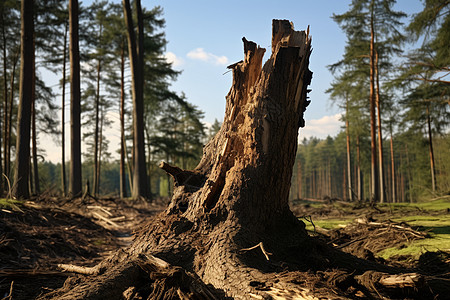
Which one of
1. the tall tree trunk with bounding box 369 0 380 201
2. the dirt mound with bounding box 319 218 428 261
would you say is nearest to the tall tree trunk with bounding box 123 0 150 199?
the dirt mound with bounding box 319 218 428 261

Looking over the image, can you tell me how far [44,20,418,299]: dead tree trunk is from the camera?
265 centimetres

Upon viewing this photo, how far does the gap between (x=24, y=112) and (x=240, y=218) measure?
361 inches

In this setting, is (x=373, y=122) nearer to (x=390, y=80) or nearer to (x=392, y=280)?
(x=390, y=80)

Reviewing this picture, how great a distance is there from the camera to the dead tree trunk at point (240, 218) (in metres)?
2.65

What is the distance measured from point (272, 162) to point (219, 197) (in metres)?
0.71

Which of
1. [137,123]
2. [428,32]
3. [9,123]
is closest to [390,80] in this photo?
[428,32]

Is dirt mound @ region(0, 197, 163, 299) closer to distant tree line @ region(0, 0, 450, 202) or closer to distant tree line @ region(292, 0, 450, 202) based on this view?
distant tree line @ region(0, 0, 450, 202)

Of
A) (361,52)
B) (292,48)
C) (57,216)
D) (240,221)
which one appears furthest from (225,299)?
(361,52)

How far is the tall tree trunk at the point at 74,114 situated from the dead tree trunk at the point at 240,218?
33.8ft

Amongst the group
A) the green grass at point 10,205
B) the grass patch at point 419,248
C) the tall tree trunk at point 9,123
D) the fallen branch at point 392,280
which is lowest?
the grass patch at point 419,248

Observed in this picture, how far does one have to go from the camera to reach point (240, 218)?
11.3 feet

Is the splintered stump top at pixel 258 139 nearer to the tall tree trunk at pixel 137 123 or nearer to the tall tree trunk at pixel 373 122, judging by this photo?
the tall tree trunk at pixel 137 123

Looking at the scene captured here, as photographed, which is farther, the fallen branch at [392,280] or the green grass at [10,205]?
the green grass at [10,205]

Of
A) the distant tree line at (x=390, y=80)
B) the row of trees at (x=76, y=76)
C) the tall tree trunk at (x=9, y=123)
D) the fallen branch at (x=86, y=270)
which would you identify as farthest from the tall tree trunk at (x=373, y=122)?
the tall tree trunk at (x=9, y=123)
